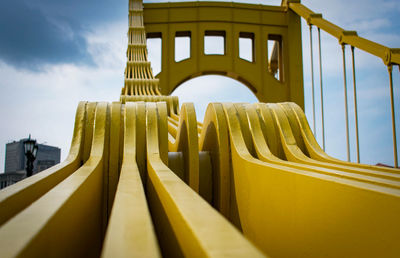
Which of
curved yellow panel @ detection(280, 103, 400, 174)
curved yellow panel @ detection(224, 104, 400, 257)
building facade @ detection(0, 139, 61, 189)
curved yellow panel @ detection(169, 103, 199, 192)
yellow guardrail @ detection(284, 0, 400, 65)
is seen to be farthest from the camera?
building facade @ detection(0, 139, 61, 189)

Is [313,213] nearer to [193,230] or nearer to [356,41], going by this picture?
[193,230]

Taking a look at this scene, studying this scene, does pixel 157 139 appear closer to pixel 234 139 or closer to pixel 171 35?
pixel 234 139

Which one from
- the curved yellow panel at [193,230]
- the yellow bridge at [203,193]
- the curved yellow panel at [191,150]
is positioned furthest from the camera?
the curved yellow panel at [191,150]

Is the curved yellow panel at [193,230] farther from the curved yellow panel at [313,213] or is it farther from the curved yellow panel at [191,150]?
the curved yellow panel at [191,150]

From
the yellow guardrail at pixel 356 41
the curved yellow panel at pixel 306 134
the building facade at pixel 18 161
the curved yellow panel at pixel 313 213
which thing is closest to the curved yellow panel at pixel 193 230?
the curved yellow panel at pixel 313 213

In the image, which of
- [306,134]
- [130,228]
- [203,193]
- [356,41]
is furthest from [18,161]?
[130,228]

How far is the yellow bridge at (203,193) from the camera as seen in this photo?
690 mm

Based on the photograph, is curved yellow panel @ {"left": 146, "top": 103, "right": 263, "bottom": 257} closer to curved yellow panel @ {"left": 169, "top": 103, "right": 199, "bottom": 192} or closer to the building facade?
curved yellow panel @ {"left": 169, "top": 103, "right": 199, "bottom": 192}

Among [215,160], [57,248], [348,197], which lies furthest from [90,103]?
[348,197]

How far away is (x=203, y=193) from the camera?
231 centimetres

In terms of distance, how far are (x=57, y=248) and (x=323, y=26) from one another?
790 centimetres

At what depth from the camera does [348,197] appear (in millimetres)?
1084

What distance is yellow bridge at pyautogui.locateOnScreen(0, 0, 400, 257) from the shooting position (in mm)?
690

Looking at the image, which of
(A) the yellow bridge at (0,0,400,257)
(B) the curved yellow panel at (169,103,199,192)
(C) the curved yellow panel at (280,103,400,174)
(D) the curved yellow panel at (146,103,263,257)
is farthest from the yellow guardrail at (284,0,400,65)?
(D) the curved yellow panel at (146,103,263,257)
